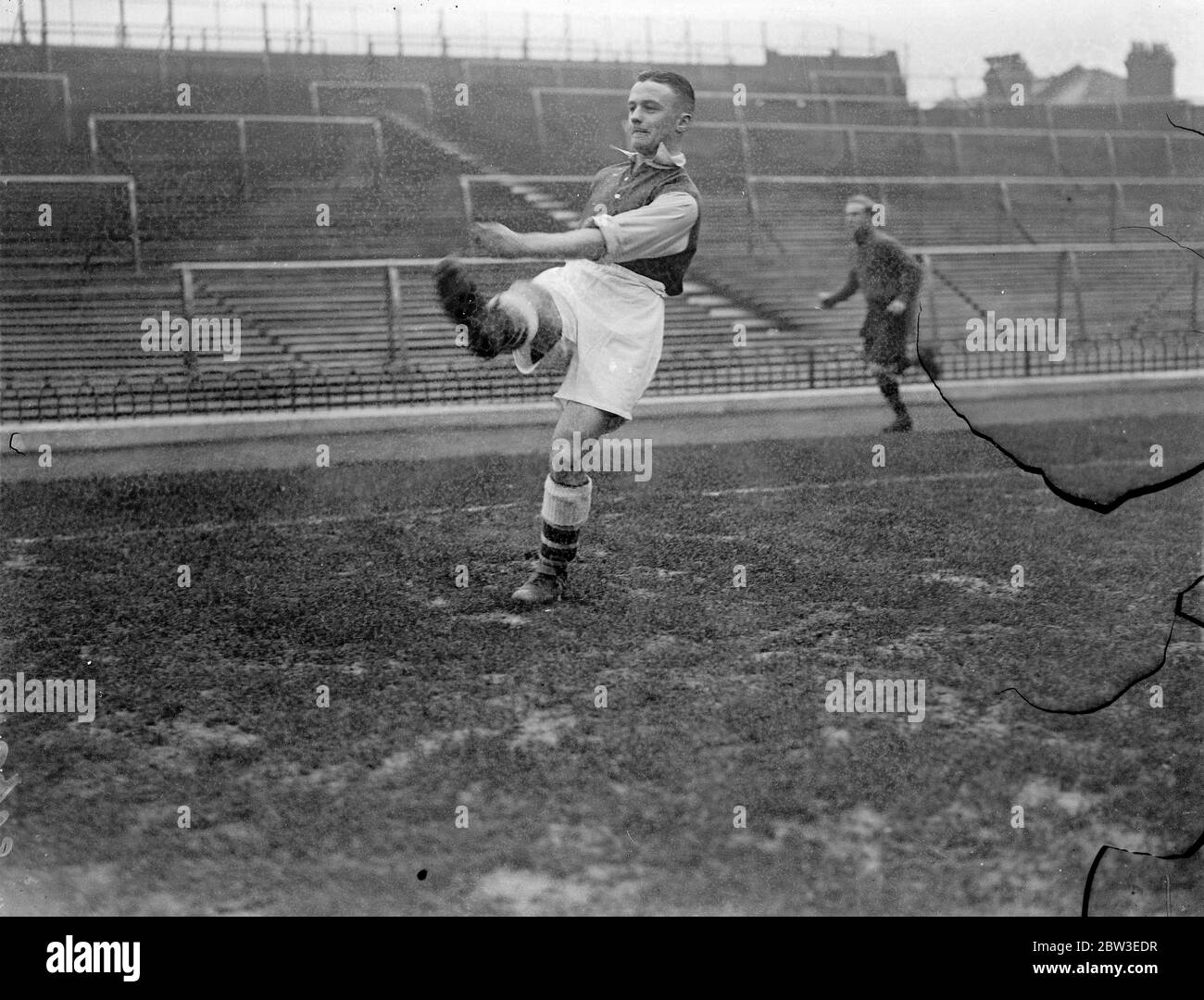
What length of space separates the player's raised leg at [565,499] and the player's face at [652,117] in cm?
77

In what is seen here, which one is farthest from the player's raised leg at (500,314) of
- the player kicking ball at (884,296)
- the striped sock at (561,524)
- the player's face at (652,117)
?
the player kicking ball at (884,296)

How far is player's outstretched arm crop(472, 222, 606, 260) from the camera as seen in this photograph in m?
2.71

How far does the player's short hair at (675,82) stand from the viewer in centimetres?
318

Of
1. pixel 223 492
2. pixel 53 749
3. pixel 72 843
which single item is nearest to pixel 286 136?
pixel 223 492

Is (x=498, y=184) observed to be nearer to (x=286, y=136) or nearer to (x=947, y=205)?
(x=286, y=136)

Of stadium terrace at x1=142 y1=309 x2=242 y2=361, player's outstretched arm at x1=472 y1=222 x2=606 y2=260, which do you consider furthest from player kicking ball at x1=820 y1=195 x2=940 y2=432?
stadium terrace at x1=142 y1=309 x2=242 y2=361

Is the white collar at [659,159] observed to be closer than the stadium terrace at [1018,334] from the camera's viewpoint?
Yes

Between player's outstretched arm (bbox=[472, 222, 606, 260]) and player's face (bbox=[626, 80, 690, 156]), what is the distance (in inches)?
15.4

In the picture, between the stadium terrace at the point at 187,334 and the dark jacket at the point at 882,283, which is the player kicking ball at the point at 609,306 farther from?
the dark jacket at the point at 882,283

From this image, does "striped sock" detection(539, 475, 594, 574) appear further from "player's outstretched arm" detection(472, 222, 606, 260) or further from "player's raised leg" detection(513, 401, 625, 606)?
"player's outstretched arm" detection(472, 222, 606, 260)

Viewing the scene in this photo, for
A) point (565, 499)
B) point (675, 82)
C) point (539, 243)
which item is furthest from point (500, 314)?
point (675, 82)

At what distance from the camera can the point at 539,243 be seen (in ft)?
9.18

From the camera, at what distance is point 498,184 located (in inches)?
147
